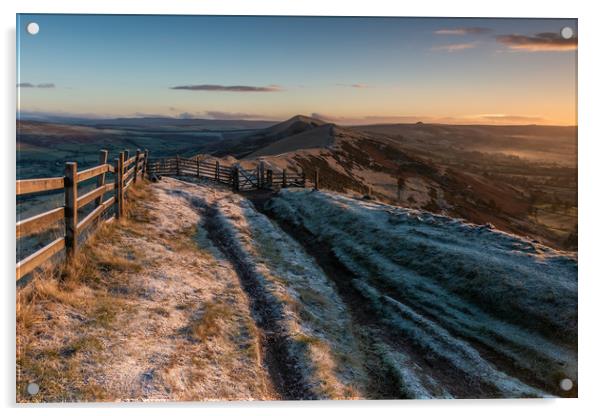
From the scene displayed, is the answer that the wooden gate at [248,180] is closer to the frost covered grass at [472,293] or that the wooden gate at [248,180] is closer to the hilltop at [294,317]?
the frost covered grass at [472,293]

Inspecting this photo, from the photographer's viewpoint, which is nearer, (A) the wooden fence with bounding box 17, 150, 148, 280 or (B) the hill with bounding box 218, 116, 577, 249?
(A) the wooden fence with bounding box 17, 150, 148, 280

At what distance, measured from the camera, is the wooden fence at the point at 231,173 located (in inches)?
1173

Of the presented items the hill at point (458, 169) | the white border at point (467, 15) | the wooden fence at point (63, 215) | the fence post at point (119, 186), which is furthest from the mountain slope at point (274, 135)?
the white border at point (467, 15)

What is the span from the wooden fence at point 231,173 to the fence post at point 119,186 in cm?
1568

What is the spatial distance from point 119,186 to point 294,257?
533 centimetres

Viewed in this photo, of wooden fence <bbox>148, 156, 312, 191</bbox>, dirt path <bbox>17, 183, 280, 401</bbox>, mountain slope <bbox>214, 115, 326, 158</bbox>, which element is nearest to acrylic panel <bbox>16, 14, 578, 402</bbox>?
dirt path <bbox>17, 183, 280, 401</bbox>

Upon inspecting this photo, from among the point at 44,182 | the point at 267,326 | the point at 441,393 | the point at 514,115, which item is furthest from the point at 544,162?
the point at 44,182

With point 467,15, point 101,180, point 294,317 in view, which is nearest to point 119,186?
point 101,180

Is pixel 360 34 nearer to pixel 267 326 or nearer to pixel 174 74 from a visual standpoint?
pixel 174 74

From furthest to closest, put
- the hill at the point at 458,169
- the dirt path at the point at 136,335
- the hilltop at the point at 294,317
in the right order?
the hill at the point at 458,169 → the hilltop at the point at 294,317 → the dirt path at the point at 136,335

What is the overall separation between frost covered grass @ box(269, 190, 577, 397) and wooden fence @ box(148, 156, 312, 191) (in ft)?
46.1

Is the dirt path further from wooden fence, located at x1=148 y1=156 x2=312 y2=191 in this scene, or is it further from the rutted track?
wooden fence, located at x1=148 y1=156 x2=312 y2=191

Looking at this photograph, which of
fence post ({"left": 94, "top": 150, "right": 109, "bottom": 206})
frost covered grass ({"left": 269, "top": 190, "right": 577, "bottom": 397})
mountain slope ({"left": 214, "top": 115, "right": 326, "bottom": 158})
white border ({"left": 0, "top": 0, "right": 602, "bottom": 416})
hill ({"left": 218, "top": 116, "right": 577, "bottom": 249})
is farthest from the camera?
mountain slope ({"left": 214, "top": 115, "right": 326, "bottom": 158})

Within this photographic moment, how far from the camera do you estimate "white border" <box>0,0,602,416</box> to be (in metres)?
7.46
